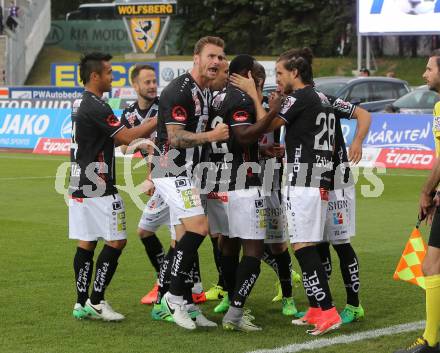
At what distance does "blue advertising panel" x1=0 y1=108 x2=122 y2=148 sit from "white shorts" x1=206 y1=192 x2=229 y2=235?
684 inches

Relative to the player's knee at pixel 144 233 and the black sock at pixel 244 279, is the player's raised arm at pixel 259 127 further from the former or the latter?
the player's knee at pixel 144 233

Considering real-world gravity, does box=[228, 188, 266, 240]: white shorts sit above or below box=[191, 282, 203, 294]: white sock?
above

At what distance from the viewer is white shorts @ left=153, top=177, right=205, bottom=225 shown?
802 cm

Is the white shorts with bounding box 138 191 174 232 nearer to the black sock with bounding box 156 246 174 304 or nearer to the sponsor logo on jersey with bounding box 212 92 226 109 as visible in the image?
the black sock with bounding box 156 246 174 304

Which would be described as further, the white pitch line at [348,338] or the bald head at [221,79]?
the bald head at [221,79]

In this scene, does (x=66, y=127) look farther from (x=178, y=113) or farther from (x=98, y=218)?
(x=178, y=113)

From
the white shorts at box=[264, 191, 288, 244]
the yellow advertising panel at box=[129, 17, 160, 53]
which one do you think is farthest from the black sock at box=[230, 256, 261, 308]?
the yellow advertising panel at box=[129, 17, 160, 53]

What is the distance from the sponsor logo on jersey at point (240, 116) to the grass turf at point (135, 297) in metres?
1.69

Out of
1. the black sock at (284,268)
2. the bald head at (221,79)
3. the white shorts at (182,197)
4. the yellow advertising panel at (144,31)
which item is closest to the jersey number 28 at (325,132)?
the bald head at (221,79)

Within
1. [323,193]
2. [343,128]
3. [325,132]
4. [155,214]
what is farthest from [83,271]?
[343,128]

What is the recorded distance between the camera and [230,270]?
8.81 m

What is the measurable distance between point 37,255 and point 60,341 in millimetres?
4054

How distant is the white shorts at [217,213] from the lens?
8320mm

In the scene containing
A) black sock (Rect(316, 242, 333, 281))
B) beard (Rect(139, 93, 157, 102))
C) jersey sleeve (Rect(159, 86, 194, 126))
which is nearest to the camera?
jersey sleeve (Rect(159, 86, 194, 126))
